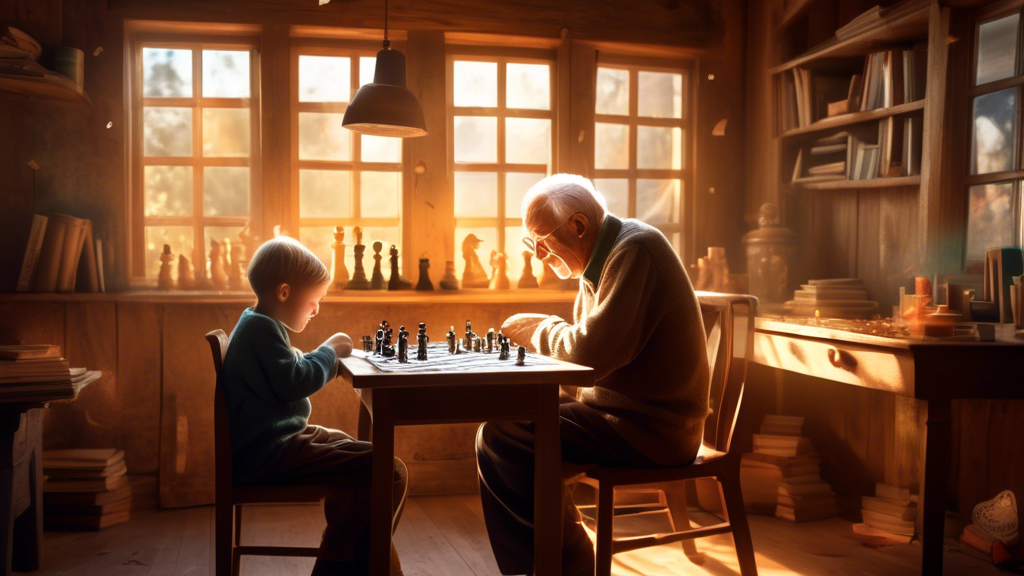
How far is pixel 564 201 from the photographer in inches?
106

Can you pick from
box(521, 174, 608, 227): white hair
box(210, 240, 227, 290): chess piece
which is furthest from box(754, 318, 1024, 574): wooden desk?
box(210, 240, 227, 290): chess piece

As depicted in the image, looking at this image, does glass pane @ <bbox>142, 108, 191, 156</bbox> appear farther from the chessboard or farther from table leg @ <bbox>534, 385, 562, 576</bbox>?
table leg @ <bbox>534, 385, 562, 576</bbox>

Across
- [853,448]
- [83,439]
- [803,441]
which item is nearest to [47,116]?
[83,439]

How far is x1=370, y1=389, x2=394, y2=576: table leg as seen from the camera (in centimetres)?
211

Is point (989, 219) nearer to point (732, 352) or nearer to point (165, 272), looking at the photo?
point (732, 352)

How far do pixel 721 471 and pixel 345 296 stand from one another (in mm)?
2086

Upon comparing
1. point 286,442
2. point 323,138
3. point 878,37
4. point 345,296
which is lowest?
point 286,442

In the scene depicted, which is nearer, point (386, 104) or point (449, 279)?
point (386, 104)

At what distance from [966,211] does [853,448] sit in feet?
3.98

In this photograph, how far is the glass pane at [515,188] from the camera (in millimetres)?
4359

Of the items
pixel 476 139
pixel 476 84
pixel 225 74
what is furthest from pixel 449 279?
pixel 225 74

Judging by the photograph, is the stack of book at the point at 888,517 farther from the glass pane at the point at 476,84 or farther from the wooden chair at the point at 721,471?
the glass pane at the point at 476,84

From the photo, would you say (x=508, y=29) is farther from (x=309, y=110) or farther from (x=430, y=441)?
(x=430, y=441)

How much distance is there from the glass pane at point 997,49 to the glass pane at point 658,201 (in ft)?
5.33
